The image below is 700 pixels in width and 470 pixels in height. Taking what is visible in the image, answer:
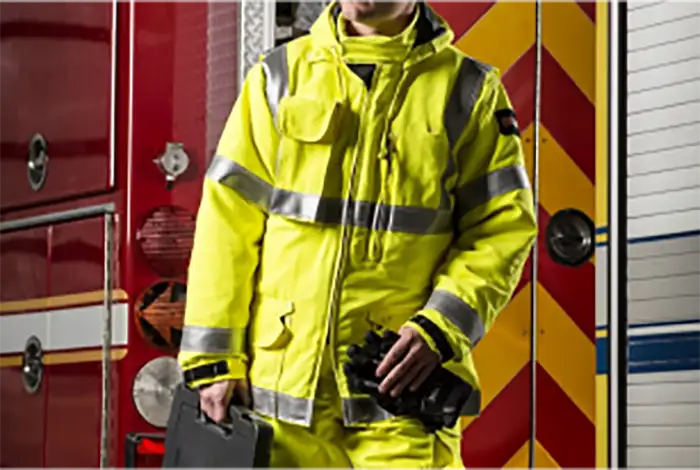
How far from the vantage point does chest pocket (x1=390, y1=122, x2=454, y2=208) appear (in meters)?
3.07

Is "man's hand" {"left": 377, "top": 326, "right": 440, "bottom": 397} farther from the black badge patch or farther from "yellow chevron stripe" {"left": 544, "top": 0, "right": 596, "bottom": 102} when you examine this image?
"yellow chevron stripe" {"left": 544, "top": 0, "right": 596, "bottom": 102}

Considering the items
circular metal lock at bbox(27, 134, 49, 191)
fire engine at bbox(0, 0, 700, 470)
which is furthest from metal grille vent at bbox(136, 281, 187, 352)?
circular metal lock at bbox(27, 134, 49, 191)

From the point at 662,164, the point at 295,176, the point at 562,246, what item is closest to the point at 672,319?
the point at 662,164

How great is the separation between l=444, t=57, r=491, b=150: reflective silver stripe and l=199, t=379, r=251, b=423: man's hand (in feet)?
2.02

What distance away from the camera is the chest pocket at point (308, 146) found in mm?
3082

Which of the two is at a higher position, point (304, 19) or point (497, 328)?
point (304, 19)

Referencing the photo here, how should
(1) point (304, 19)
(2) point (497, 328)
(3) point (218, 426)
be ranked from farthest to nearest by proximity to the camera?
(1) point (304, 19) → (2) point (497, 328) → (3) point (218, 426)

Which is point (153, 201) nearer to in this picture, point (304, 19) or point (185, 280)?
point (185, 280)

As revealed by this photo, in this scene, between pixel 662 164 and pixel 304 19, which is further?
pixel 304 19

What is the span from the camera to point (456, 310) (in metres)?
3.02

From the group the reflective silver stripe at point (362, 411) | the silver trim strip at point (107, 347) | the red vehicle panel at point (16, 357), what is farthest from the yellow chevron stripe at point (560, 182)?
the red vehicle panel at point (16, 357)

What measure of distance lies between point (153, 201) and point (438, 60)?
1.15 m

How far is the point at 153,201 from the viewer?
4.09 m

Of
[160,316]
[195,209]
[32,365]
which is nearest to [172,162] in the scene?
[195,209]
